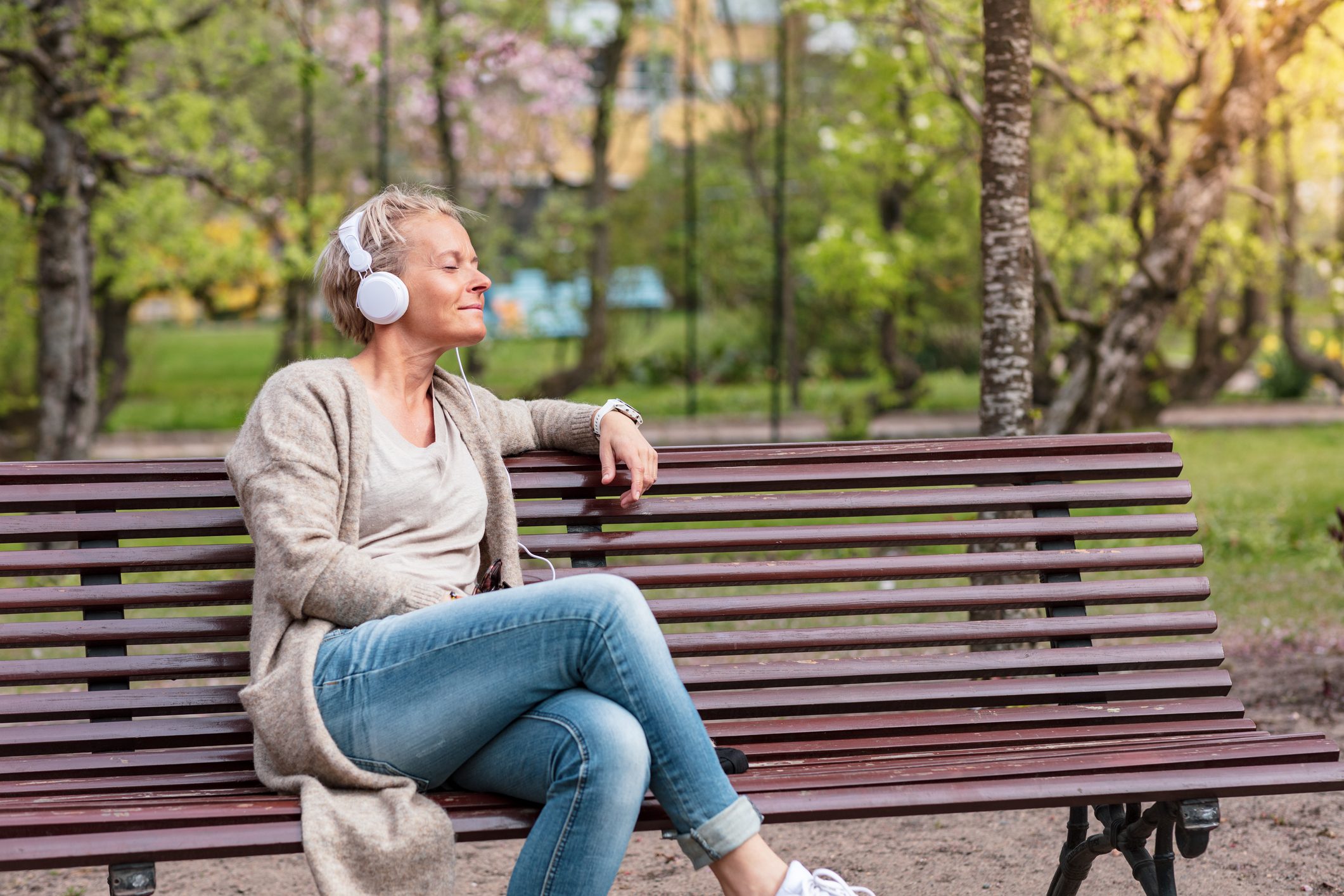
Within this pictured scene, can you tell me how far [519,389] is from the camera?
51.4 feet

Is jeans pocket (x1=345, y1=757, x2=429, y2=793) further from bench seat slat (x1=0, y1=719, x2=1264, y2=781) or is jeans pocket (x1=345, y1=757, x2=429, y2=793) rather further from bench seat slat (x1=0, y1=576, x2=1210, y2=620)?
bench seat slat (x1=0, y1=576, x2=1210, y2=620)

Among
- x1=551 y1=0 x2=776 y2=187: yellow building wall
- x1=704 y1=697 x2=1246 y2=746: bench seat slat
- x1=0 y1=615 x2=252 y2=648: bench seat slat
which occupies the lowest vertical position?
x1=704 y1=697 x2=1246 y2=746: bench seat slat

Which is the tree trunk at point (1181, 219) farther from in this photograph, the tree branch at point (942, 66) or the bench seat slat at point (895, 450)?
the bench seat slat at point (895, 450)

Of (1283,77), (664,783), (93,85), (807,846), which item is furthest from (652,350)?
(664,783)

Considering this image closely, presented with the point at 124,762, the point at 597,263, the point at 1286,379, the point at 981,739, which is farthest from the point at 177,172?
the point at 1286,379

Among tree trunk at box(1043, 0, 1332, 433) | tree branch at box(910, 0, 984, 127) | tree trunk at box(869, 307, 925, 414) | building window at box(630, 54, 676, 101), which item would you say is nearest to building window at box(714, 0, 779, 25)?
building window at box(630, 54, 676, 101)

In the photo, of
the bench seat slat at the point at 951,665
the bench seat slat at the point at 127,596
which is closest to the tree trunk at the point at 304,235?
the bench seat slat at the point at 127,596

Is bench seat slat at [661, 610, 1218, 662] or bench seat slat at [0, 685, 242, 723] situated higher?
bench seat slat at [661, 610, 1218, 662]

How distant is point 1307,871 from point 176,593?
9.28ft

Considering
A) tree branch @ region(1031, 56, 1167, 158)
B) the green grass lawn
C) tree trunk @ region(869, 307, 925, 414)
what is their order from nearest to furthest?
tree branch @ region(1031, 56, 1167, 158) < tree trunk @ region(869, 307, 925, 414) < the green grass lawn

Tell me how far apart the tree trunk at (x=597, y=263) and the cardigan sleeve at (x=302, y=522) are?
13.4m

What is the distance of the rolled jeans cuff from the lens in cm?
236

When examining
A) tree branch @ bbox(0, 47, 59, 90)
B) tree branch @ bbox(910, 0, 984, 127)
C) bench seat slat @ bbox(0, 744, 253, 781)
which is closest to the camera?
bench seat slat @ bbox(0, 744, 253, 781)

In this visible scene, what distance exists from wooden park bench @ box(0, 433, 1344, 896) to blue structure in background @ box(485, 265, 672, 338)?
13433 mm
